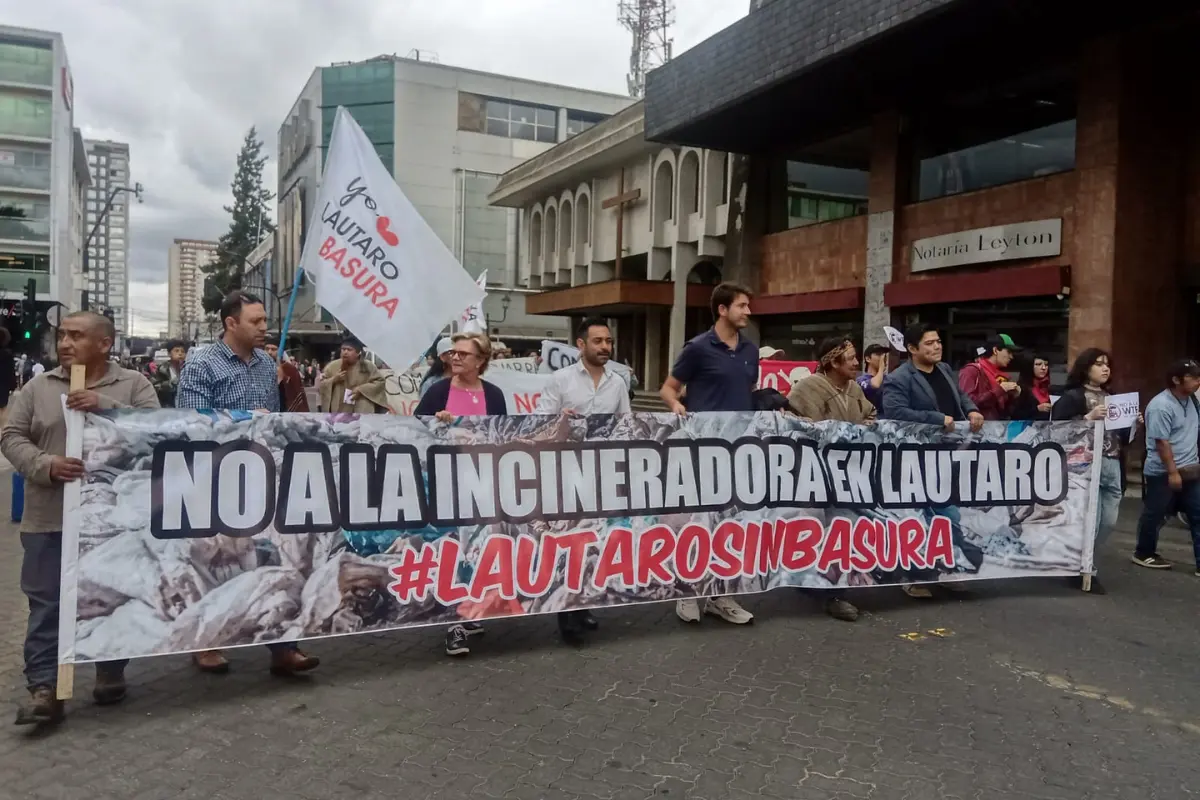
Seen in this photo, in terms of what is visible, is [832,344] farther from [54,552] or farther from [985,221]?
[985,221]

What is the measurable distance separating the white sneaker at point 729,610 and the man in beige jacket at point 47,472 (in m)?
3.20

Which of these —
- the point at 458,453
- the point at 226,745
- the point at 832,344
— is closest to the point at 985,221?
the point at 832,344

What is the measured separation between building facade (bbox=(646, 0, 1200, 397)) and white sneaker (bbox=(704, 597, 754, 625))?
8592mm

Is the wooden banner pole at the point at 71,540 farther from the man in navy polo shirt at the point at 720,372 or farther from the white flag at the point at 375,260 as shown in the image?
the man in navy polo shirt at the point at 720,372

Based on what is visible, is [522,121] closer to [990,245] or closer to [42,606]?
[990,245]

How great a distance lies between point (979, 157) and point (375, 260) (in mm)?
→ 11655

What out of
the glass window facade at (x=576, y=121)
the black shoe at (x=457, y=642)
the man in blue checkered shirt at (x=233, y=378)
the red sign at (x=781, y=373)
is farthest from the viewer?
the glass window facade at (x=576, y=121)

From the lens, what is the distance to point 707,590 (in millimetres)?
5062

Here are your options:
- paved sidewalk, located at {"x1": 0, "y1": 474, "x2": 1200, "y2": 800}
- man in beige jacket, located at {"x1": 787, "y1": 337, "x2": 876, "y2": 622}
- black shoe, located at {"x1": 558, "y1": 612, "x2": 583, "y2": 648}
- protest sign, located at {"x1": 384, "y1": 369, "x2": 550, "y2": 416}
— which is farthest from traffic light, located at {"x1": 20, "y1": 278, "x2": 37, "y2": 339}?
man in beige jacket, located at {"x1": 787, "y1": 337, "x2": 876, "y2": 622}

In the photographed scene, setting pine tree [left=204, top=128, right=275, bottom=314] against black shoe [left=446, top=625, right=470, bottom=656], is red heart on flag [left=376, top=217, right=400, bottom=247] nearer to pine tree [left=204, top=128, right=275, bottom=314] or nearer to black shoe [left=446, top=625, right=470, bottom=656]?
black shoe [left=446, top=625, right=470, bottom=656]

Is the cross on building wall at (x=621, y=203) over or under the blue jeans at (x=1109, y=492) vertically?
over

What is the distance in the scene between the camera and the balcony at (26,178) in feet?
176

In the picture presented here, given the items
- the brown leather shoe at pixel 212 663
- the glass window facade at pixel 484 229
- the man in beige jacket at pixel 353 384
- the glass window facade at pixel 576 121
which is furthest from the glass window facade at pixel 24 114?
the brown leather shoe at pixel 212 663

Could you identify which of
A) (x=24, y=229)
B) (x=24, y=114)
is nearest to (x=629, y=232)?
(x=24, y=229)
